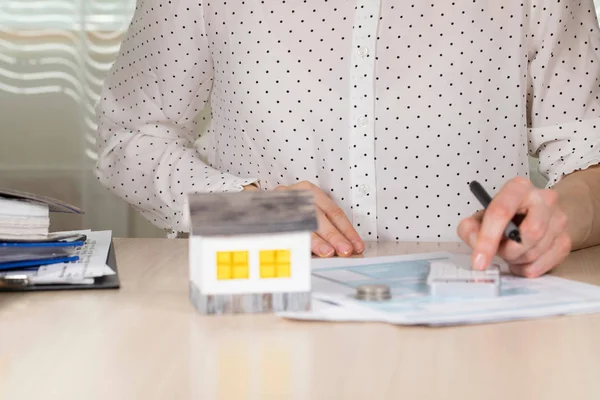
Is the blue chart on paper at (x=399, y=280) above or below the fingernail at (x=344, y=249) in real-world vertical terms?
below

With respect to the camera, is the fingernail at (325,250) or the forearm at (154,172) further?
the forearm at (154,172)

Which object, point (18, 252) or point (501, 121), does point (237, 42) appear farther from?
point (18, 252)

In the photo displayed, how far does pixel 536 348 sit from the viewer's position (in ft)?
2.39

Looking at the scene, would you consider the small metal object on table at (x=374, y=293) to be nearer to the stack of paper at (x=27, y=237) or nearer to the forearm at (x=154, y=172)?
the stack of paper at (x=27, y=237)

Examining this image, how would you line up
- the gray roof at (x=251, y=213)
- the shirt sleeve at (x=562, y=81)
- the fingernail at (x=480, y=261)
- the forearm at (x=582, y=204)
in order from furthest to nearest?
the shirt sleeve at (x=562, y=81) → the forearm at (x=582, y=204) → the fingernail at (x=480, y=261) → the gray roof at (x=251, y=213)

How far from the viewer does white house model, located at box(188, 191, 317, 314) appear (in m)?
0.79

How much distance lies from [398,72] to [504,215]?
0.58 m

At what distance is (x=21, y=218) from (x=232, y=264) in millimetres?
330

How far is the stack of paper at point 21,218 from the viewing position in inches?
39.0

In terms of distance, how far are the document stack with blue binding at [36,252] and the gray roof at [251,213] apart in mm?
196

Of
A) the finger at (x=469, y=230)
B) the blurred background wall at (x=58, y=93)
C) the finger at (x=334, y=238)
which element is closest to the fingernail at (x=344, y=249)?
the finger at (x=334, y=238)

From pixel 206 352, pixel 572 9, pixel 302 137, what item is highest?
pixel 572 9

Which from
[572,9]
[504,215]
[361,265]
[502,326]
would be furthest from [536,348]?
[572,9]

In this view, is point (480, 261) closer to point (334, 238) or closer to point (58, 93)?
point (334, 238)
